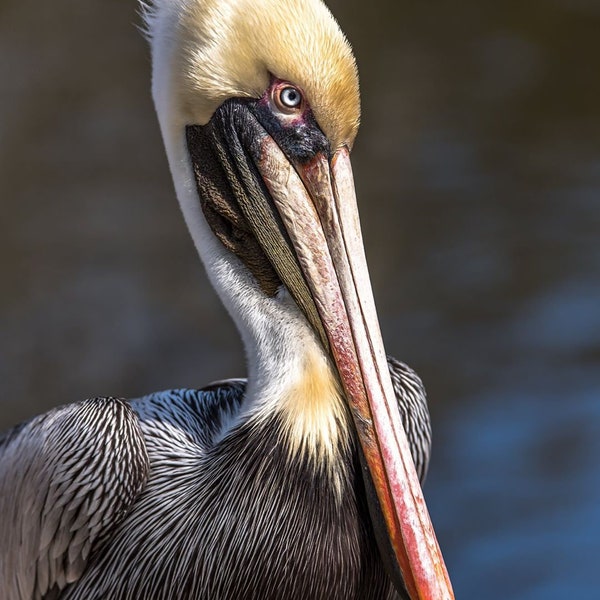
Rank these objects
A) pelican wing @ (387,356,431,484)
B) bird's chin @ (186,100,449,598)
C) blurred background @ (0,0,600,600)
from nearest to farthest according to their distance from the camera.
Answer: bird's chin @ (186,100,449,598) → pelican wing @ (387,356,431,484) → blurred background @ (0,0,600,600)

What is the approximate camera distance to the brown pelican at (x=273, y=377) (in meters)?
2.45

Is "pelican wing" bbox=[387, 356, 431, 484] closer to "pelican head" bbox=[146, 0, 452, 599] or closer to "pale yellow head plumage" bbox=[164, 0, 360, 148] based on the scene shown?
"pelican head" bbox=[146, 0, 452, 599]

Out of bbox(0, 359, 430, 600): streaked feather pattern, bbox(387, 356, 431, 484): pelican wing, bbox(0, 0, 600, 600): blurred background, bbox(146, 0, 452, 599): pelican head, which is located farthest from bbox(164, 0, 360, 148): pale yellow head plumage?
bbox(0, 0, 600, 600): blurred background

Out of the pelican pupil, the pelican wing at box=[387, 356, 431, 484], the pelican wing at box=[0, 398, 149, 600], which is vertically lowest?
the pelican wing at box=[387, 356, 431, 484]

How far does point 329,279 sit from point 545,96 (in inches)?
170

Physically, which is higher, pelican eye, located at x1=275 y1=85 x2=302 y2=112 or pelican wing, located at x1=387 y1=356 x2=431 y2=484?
pelican eye, located at x1=275 y1=85 x2=302 y2=112

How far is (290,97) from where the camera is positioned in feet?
8.14

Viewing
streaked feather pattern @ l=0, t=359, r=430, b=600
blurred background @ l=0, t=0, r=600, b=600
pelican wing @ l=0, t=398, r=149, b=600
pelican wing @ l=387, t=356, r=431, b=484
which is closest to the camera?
streaked feather pattern @ l=0, t=359, r=430, b=600

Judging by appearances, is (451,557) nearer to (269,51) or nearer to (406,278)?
A: (406,278)

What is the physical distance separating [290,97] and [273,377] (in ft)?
1.74

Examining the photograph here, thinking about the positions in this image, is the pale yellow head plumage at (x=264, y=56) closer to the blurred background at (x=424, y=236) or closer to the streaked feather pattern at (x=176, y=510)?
the streaked feather pattern at (x=176, y=510)

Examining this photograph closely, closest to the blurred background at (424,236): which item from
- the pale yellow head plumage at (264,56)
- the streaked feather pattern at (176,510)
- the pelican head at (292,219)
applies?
the streaked feather pattern at (176,510)

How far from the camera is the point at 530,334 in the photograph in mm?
6168

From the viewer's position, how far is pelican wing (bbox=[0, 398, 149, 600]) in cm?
270
